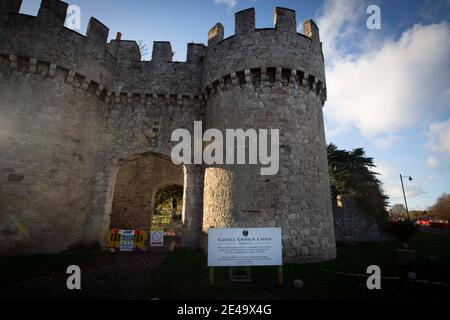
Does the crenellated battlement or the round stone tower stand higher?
the crenellated battlement

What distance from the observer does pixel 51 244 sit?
29.9 ft

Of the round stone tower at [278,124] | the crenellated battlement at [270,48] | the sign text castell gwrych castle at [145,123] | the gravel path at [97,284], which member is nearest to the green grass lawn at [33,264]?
the gravel path at [97,284]

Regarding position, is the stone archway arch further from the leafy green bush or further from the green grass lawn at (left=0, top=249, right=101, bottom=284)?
the leafy green bush

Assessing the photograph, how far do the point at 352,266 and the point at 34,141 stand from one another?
486 inches

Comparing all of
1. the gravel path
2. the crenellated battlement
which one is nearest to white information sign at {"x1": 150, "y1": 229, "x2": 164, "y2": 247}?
the gravel path

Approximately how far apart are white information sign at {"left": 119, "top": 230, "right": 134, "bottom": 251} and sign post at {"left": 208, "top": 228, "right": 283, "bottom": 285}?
6.31 m

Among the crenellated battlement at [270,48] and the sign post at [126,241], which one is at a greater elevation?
the crenellated battlement at [270,48]

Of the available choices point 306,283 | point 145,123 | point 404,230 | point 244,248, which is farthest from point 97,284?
point 404,230

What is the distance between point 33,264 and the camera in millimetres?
7160

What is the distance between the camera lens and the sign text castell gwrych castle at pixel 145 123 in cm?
866

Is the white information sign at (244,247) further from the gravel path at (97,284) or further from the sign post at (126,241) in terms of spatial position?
the sign post at (126,241)

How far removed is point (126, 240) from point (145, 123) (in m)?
5.56

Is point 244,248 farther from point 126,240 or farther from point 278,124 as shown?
point 126,240

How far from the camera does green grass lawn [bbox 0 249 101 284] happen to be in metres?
6.03
